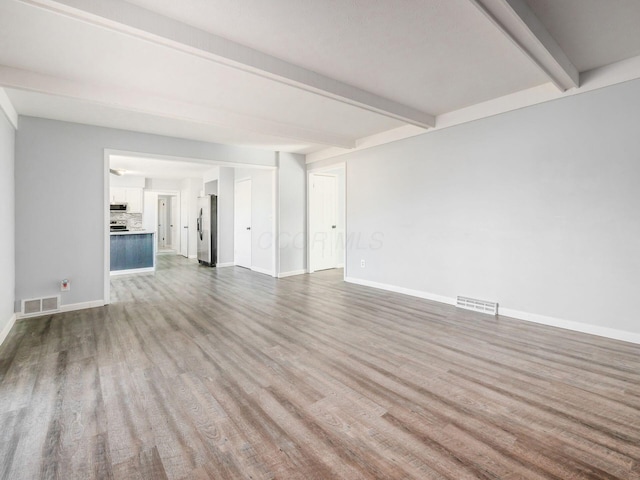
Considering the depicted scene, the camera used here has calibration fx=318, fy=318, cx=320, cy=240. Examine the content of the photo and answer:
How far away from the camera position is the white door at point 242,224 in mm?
7555

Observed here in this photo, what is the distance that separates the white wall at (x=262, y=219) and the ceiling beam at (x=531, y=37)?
4.74m

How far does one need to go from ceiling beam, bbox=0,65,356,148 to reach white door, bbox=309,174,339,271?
2191 mm

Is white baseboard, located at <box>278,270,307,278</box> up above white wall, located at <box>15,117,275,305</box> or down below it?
below

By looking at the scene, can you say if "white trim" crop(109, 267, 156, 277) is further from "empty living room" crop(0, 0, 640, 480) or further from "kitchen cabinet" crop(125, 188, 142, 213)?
"kitchen cabinet" crop(125, 188, 142, 213)

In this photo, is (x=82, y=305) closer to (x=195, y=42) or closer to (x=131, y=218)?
(x=195, y=42)

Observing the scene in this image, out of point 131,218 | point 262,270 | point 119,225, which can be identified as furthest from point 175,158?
point 131,218

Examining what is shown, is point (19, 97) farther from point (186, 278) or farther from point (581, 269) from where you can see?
point (581, 269)

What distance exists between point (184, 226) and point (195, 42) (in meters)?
8.52

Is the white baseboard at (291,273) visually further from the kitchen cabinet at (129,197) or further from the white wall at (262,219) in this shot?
the kitchen cabinet at (129,197)

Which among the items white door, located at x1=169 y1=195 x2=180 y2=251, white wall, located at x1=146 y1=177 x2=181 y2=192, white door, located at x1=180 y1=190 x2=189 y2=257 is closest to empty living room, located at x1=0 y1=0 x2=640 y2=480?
white door, located at x1=180 y1=190 x2=189 y2=257

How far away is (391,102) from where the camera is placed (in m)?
3.79

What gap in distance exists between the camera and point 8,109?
11.1 feet

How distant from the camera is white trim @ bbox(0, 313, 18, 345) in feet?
10.1

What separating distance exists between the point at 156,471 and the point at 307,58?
2.99 metres
